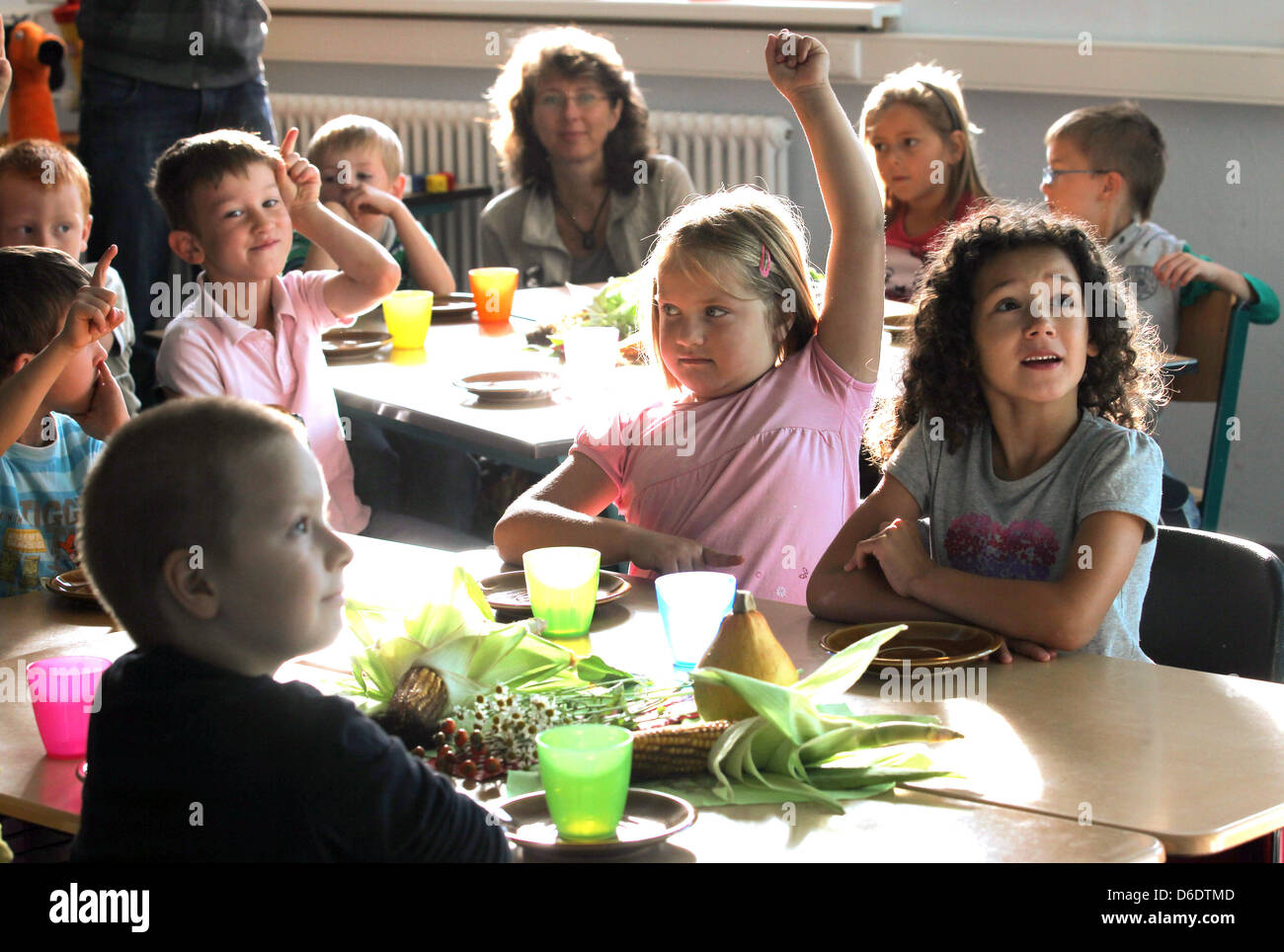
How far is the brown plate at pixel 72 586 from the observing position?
1942mm

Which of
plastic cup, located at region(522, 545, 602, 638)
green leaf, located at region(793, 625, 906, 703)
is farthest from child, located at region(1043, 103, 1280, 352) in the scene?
green leaf, located at region(793, 625, 906, 703)

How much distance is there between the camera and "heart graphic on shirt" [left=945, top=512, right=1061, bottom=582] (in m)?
1.94

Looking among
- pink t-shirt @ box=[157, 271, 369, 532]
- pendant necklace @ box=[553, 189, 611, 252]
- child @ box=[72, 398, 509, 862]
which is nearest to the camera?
child @ box=[72, 398, 509, 862]

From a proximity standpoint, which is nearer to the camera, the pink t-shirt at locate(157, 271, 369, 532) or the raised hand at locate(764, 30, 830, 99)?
the raised hand at locate(764, 30, 830, 99)

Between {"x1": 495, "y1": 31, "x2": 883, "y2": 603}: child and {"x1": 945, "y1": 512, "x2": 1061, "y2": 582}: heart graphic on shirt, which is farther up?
{"x1": 495, "y1": 31, "x2": 883, "y2": 603}: child

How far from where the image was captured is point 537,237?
4.45m

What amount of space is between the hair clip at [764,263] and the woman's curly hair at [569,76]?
7.25 feet

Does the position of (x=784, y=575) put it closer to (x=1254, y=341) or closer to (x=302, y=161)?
(x=302, y=161)

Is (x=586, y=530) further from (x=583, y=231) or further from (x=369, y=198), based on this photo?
(x=583, y=231)

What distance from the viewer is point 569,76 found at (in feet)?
14.3

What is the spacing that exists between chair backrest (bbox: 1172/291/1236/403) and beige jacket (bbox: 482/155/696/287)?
1.49m

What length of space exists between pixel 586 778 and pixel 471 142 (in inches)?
210

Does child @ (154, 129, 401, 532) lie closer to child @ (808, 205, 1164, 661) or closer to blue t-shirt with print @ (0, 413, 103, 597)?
blue t-shirt with print @ (0, 413, 103, 597)

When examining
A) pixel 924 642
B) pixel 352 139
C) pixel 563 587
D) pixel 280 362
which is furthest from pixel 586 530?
pixel 352 139
